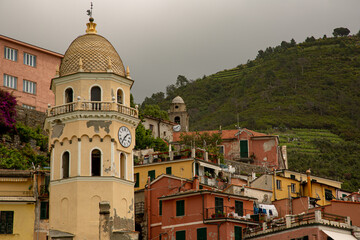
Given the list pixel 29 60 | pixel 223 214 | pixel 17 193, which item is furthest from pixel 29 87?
pixel 223 214

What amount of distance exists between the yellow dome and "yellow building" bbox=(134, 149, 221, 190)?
1354 centimetres

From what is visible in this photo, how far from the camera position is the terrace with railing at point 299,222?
4681cm

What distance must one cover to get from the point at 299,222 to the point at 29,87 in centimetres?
3844

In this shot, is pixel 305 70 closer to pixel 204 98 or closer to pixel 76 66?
pixel 204 98

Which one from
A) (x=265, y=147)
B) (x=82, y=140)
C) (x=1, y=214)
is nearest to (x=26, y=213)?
(x=1, y=214)

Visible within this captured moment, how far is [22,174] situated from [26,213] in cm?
272

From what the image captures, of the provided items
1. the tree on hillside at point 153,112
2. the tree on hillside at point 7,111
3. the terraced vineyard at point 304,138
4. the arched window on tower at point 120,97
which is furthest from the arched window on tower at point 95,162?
the terraced vineyard at point 304,138

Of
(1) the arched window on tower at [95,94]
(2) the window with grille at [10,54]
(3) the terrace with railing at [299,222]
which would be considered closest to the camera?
(3) the terrace with railing at [299,222]

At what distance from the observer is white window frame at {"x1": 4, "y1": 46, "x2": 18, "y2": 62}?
247 ft

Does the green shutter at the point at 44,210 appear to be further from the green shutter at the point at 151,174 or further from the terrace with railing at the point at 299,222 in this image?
the terrace with railing at the point at 299,222

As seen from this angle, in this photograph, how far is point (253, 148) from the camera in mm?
85312

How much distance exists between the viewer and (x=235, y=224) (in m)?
51.1

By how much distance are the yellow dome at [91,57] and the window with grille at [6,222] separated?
985cm

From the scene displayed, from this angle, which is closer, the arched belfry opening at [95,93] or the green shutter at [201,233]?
the arched belfry opening at [95,93]
